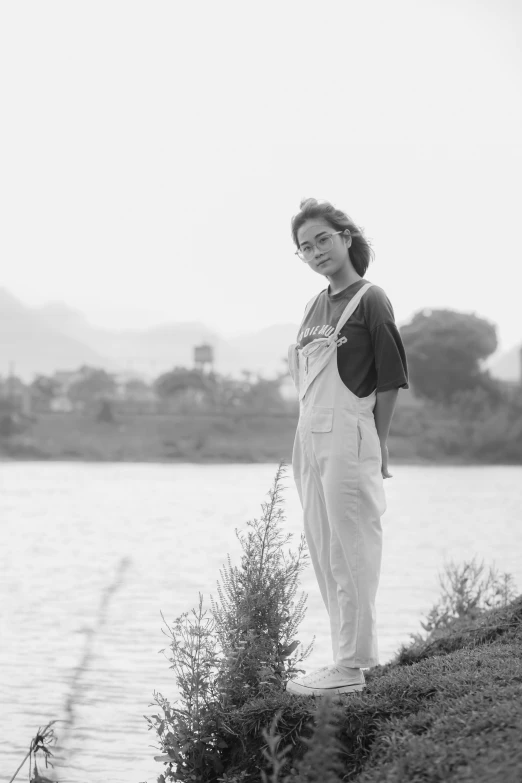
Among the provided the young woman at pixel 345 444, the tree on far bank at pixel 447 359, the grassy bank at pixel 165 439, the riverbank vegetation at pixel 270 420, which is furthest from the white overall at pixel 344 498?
the tree on far bank at pixel 447 359

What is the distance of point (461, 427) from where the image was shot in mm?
80125

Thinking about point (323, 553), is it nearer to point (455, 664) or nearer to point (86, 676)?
point (455, 664)

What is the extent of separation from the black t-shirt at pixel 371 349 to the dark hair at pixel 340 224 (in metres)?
0.27

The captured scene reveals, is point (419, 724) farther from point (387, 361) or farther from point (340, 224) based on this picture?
point (340, 224)

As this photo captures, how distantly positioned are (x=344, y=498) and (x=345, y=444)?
21cm

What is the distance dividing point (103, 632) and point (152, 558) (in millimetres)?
7460

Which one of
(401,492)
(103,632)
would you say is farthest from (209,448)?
(103,632)

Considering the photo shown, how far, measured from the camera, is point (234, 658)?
156 inches

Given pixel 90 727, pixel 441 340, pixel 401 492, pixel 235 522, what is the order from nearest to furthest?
pixel 90 727 → pixel 235 522 → pixel 401 492 → pixel 441 340

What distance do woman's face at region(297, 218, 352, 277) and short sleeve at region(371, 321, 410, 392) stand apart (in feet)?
1.28

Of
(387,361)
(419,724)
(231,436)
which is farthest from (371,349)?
(231,436)

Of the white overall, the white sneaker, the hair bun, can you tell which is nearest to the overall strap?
the white overall

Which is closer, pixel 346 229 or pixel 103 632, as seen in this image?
pixel 346 229

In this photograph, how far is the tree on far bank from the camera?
286 feet
